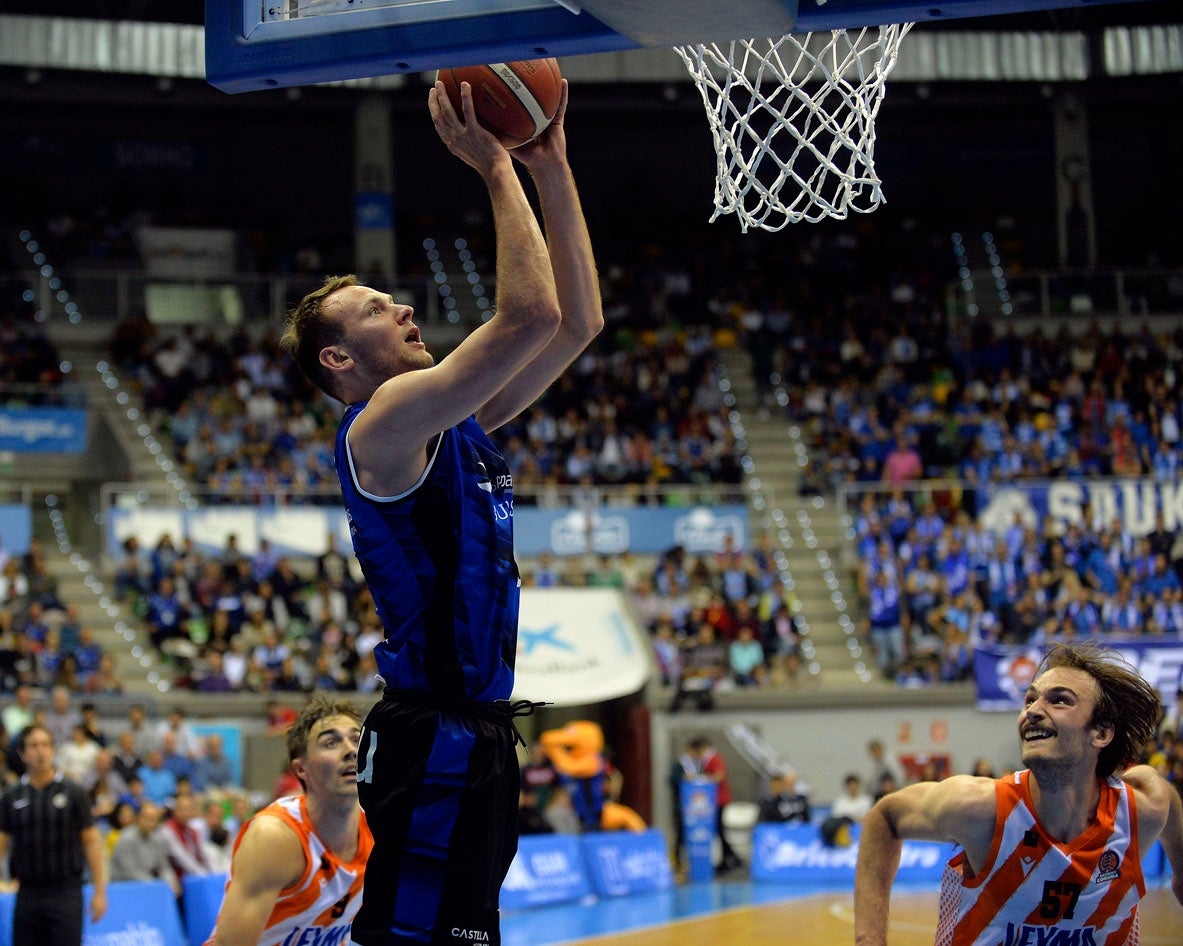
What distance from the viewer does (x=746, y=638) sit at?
18.8 m

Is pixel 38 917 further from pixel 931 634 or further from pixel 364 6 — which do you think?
pixel 931 634

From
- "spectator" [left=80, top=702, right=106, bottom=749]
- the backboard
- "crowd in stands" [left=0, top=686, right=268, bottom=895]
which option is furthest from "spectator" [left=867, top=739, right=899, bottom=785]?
the backboard

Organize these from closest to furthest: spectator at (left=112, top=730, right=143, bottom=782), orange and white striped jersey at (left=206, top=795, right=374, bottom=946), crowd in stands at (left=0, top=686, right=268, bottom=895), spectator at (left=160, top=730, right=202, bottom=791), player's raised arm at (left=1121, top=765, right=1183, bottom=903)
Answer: player's raised arm at (left=1121, top=765, right=1183, bottom=903) < orange and white striped jersey at (left=206, top=795, right=374, bottom=946) < crowd in stands at (left=0, top=686, right=268, bottom=895) < spectator at (left=112, top=730, right=143, bottom=782) < spectator at (left=160, top=730, right=202, bottom=791)

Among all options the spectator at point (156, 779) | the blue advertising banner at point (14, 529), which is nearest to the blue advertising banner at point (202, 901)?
the spectator at point (156, 779)

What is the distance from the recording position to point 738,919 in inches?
532

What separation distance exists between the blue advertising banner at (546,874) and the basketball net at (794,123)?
32.3 ft

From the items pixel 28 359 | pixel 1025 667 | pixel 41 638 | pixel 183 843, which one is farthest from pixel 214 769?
pixel 28 359

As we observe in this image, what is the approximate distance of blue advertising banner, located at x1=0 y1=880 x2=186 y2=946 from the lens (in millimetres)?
10062

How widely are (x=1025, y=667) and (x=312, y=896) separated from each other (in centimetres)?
1415

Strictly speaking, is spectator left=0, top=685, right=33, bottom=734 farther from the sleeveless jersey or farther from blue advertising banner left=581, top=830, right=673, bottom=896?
the sleeveless jersey

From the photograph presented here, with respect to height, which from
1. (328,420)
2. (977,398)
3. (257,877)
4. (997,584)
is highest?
(977,398)

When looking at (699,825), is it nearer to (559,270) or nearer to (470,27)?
(559,270)

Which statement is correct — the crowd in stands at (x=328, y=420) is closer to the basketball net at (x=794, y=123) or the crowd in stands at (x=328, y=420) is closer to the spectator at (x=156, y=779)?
the spectator at (x=156, y=779)

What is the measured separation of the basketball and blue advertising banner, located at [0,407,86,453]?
18.2m
